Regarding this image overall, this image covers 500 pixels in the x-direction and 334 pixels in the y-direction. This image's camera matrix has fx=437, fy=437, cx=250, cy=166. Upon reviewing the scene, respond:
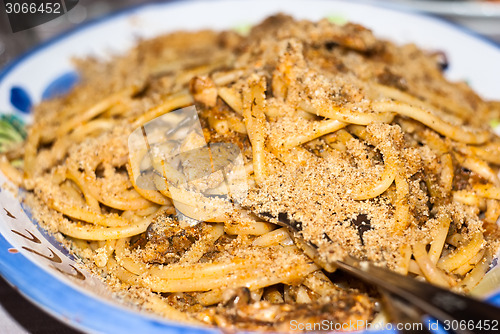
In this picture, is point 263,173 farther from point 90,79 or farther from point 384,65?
point 90,79

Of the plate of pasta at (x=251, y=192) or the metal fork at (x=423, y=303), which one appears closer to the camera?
the metal fork at (x=423, y=303)

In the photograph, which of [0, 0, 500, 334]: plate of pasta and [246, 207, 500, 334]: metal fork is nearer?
[246, 207, 500, 334]: metal fork

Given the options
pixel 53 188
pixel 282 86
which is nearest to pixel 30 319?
pixel 53 188

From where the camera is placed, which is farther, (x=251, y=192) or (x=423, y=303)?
(x=251, y=192)

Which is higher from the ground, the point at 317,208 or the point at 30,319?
the point at 317,208
